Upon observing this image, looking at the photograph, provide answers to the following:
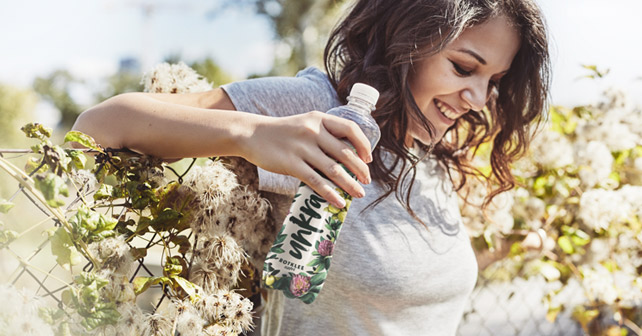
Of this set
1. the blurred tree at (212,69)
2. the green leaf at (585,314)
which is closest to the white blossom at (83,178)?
the green leaf at (585,314)

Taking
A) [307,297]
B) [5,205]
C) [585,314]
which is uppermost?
[5,205]

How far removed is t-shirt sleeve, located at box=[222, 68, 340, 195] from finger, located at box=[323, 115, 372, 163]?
0.34 m

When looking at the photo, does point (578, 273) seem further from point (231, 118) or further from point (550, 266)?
point (231, 118)

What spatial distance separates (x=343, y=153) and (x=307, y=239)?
0.17 metres

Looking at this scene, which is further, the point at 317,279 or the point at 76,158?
the point at 317,279

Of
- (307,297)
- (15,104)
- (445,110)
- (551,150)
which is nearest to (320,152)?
(307,297)

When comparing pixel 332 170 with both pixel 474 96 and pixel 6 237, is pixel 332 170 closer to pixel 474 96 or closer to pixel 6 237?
pixel 6 237

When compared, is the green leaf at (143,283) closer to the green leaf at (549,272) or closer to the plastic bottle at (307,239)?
the plastic bottle at (307,239)

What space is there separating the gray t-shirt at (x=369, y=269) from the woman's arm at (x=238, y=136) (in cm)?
21

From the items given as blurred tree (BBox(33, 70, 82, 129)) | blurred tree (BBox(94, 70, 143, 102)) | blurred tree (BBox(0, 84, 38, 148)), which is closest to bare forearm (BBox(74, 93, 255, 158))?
blurred tree (BBox(0, 84, 38, 148))

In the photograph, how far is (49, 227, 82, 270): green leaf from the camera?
0.72m

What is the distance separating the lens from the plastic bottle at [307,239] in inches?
33.3

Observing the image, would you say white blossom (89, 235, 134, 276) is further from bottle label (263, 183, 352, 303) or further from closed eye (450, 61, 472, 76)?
closed eye (450, 61, 472, 76)

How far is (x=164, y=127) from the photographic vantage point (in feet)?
2.93
